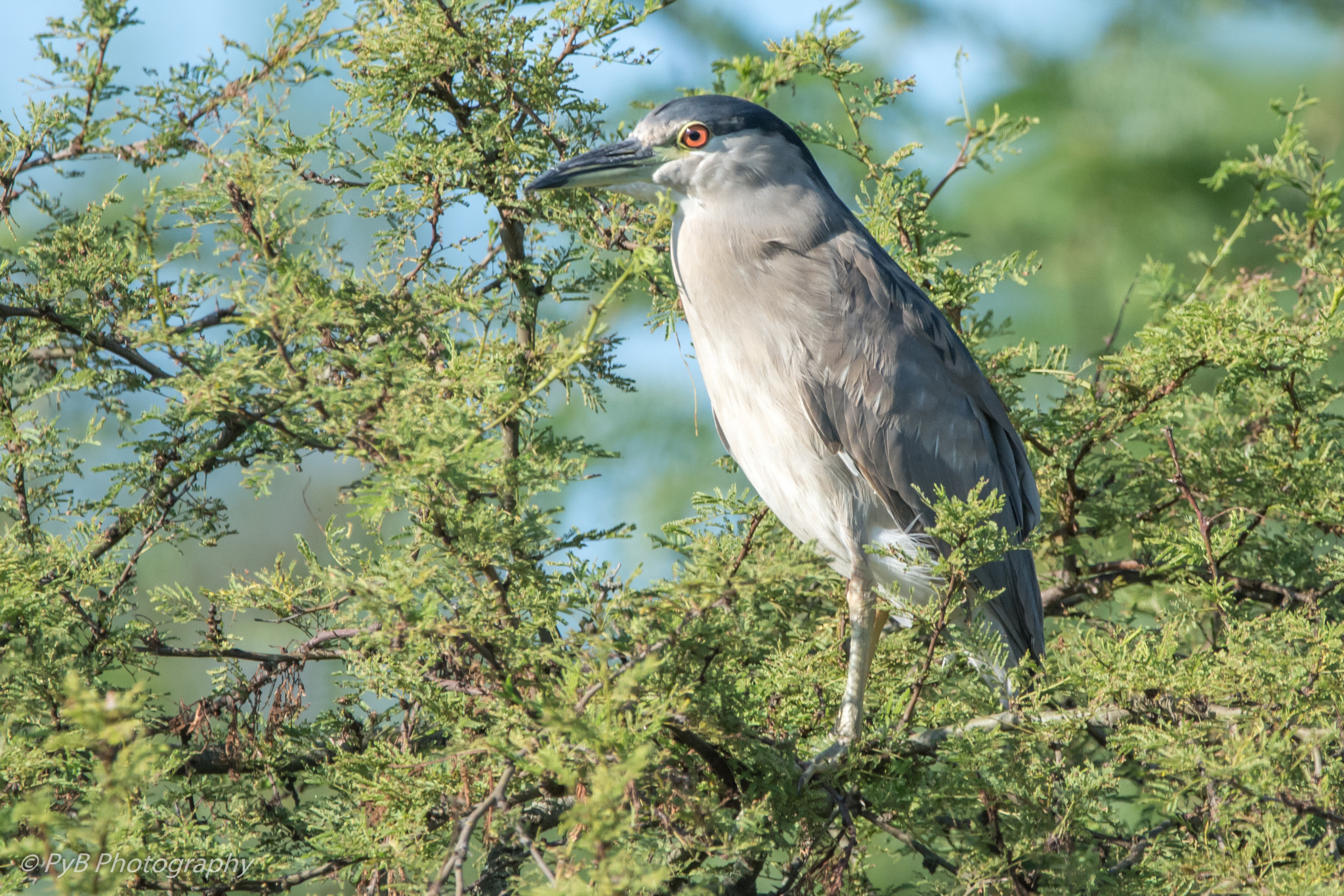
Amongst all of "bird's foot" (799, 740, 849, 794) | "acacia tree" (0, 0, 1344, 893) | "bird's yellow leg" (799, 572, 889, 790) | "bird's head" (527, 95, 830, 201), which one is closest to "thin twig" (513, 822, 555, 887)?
"acacia tree" (0, 0, 1344, 893)

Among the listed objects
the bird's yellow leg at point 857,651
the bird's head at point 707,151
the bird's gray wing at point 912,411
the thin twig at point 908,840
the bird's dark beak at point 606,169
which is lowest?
the thin twig at point 908,840

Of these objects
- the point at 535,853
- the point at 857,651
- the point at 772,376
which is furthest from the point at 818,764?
the point at 772,376

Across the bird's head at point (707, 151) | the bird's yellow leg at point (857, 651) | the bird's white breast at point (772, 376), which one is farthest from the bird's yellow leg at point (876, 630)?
the bird's head at point (707, 151)

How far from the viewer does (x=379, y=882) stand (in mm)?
1522

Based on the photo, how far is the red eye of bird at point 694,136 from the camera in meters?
2.28

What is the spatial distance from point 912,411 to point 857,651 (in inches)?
23.9

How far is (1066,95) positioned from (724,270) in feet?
18.1

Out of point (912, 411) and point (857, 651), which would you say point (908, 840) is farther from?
point (912, 411)

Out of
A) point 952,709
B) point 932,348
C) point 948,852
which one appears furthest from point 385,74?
point 948,852

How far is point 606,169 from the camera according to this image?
2109 mm

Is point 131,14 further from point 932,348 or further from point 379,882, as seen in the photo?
point 932,348

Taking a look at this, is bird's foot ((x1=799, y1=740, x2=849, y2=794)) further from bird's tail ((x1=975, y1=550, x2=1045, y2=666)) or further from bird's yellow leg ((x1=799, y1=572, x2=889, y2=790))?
bird's tail ((x1=975, y1=550, x2=1045, y2=666))

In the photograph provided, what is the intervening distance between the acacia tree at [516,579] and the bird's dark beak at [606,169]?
0.22 feet

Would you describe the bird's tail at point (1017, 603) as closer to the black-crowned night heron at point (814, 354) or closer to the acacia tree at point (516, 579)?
the black-crowned night heron at point (814, 354)
